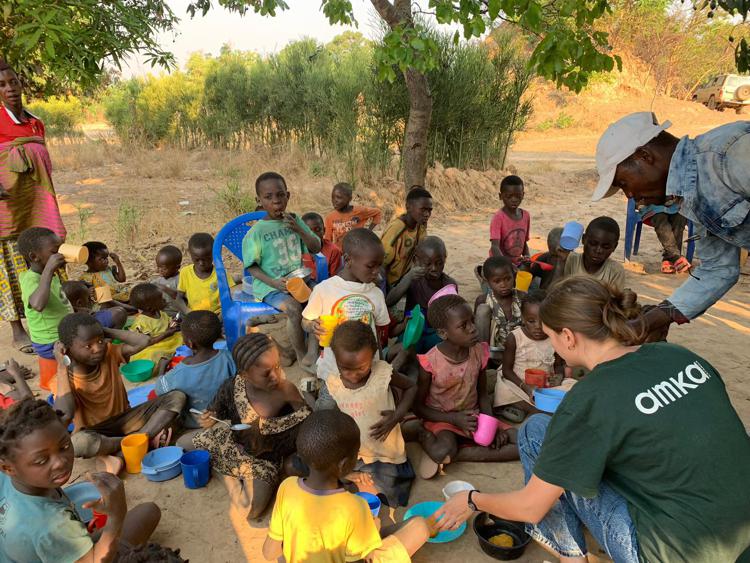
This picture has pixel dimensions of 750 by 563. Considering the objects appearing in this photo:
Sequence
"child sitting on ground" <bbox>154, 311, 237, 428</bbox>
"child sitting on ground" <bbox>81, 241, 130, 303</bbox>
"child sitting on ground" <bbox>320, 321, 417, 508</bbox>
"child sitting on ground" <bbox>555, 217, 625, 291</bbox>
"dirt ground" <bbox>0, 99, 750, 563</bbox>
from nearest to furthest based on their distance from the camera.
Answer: "dirt ground" <bbox>0, 99, 750, 563</bbox> < "child sitting on ground" <bbox>320, 321, 417, 508</bbox> < "child sitting on ground" <bbox>154, 311, 237, 428</bbox> < "child sitting on ground" <bbox>555, 217, 625, 291</bbox> < "child sitting on ground" <bbox>81, 241, 130, 303</bbox>

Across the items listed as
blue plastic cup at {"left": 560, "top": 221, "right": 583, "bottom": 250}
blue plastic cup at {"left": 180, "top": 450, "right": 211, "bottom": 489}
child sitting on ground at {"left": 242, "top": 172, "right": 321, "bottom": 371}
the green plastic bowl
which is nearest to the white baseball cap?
blue plastic cup at {"left": 560, "top": 221, "right": 583, "bottom": 250}

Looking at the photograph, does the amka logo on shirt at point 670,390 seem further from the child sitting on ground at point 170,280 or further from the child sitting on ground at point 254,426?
the child sitting on ground at point 170,280

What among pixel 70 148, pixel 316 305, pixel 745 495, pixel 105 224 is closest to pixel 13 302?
pixel 316 305

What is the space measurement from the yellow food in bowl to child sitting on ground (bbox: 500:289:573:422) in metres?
1.06

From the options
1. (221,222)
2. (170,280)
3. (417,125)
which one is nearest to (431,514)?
(170,280)

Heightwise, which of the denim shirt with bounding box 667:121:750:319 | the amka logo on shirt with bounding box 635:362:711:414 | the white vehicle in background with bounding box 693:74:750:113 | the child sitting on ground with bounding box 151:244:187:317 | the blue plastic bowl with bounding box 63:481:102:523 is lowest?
the blue plastic bowl with bounding box 63:481:102:523

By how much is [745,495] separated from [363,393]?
1546mm

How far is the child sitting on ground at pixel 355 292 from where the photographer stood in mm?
2980

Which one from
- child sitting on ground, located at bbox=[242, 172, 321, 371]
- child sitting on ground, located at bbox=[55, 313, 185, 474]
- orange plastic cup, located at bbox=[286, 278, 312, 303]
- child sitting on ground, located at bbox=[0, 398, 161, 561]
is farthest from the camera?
child sitting on ground, located at bbox=[242, 172, 321, 371]

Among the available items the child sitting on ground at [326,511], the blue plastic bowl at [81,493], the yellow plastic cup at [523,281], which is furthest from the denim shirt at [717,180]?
the blue plastic bowl at [81,493]

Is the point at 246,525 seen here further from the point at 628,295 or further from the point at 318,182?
the point at 318,182

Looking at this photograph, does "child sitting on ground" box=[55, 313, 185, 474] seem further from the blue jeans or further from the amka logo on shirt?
the amka logo on shirt

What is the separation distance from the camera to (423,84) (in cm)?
651

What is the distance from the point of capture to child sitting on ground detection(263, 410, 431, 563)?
165 cm
